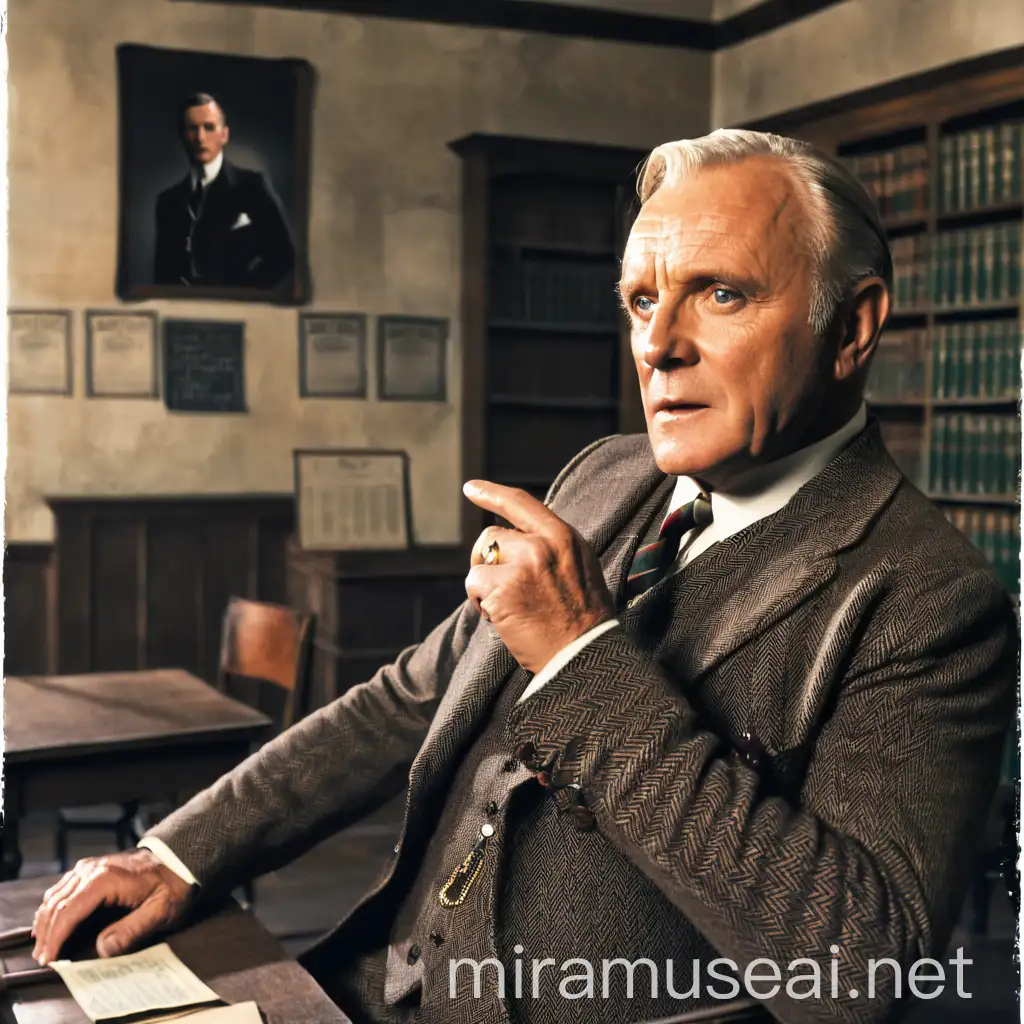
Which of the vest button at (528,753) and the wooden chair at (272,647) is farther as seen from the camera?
the wooden chair at (272,647)

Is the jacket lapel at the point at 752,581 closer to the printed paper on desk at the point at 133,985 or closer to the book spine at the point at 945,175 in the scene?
Result: the printed paper on desk at the point at 133,985

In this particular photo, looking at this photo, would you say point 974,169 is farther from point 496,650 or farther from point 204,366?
point 496,650

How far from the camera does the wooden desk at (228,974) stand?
1.25m

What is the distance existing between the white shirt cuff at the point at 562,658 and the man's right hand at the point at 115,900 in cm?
58

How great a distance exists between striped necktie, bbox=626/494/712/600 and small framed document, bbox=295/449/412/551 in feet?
14.4

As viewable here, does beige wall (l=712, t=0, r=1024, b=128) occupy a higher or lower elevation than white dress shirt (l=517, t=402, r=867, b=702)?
higher

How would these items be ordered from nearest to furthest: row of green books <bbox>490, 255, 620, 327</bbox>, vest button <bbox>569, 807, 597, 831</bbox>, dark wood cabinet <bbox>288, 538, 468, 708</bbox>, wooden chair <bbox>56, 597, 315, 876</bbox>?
vest button <bbox>569, 807, 597, 831</bbox> → wooden chair <bbox>56, 597, 315, 876</bbox> → dark wood cabinet <bbox>288, 538, 468, 708</bbox> → row of green books <bbox>490, 255, 620, 327</bbox>

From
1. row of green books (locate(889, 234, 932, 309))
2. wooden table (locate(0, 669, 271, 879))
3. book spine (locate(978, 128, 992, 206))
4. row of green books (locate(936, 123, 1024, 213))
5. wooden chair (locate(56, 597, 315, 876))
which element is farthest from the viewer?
row of green books (locate(889, 234, 932, 309))

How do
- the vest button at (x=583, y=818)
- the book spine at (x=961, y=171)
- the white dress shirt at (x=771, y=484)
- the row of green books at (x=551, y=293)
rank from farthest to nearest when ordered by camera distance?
the row of green books at (x=551, y=293)
the book spine at (x=961, y=171)
the white dress shirt at (x=771, y=484)
the vest button at (x=583, y=818)

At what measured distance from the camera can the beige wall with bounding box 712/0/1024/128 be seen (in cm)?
491

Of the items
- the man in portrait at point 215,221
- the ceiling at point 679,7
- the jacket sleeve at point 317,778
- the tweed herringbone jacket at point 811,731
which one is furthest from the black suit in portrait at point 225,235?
the tweed herringbone jacket at point 811,731

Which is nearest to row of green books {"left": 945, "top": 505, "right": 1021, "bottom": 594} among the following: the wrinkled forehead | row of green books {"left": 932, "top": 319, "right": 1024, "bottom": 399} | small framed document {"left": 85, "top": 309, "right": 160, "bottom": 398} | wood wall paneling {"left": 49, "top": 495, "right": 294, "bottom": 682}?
row of green books {"left": 932, "top": 319, "right": 1024, "bottom": 399}

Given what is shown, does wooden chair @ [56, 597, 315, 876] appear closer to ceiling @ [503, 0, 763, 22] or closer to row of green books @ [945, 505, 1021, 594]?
row of green books @ [945, 505, 1021, 594]

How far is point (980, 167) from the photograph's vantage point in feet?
15.9
